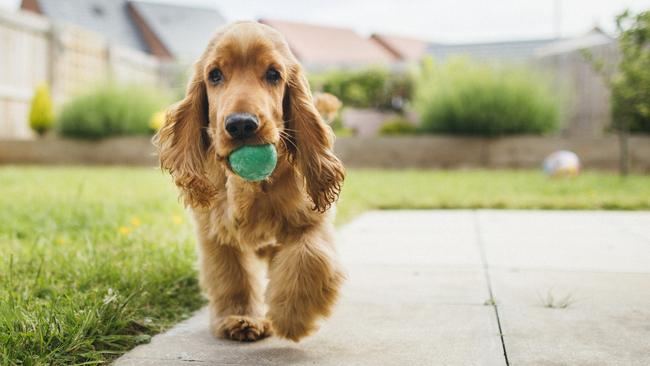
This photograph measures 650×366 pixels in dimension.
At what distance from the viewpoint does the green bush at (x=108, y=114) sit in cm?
1301

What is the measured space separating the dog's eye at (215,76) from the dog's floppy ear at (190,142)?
0.16m

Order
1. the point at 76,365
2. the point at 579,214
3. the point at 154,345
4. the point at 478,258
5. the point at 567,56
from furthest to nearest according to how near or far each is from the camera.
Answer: the point at 567,56
the point at 579,214
the point at 478,258
the point at 154,345
the point at 76,365

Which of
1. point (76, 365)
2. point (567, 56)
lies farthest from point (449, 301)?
point (567, 56)

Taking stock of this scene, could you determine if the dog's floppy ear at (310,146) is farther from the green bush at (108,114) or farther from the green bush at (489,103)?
the green bush at (108,114)

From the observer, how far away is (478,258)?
3863 millimetres

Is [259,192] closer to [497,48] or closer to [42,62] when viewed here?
[42,62]

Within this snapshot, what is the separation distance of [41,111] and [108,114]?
4.64 ft

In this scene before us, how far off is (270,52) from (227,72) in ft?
0.55

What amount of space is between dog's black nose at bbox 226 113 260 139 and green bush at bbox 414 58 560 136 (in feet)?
32.3

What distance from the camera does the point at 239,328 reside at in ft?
7.82

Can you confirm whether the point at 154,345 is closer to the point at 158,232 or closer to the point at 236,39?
the point at 236,39

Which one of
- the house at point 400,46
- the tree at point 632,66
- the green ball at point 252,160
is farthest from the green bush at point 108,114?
the house at point 400,46

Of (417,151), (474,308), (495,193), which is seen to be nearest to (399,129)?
(417,151)

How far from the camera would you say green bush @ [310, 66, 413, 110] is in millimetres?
15242
